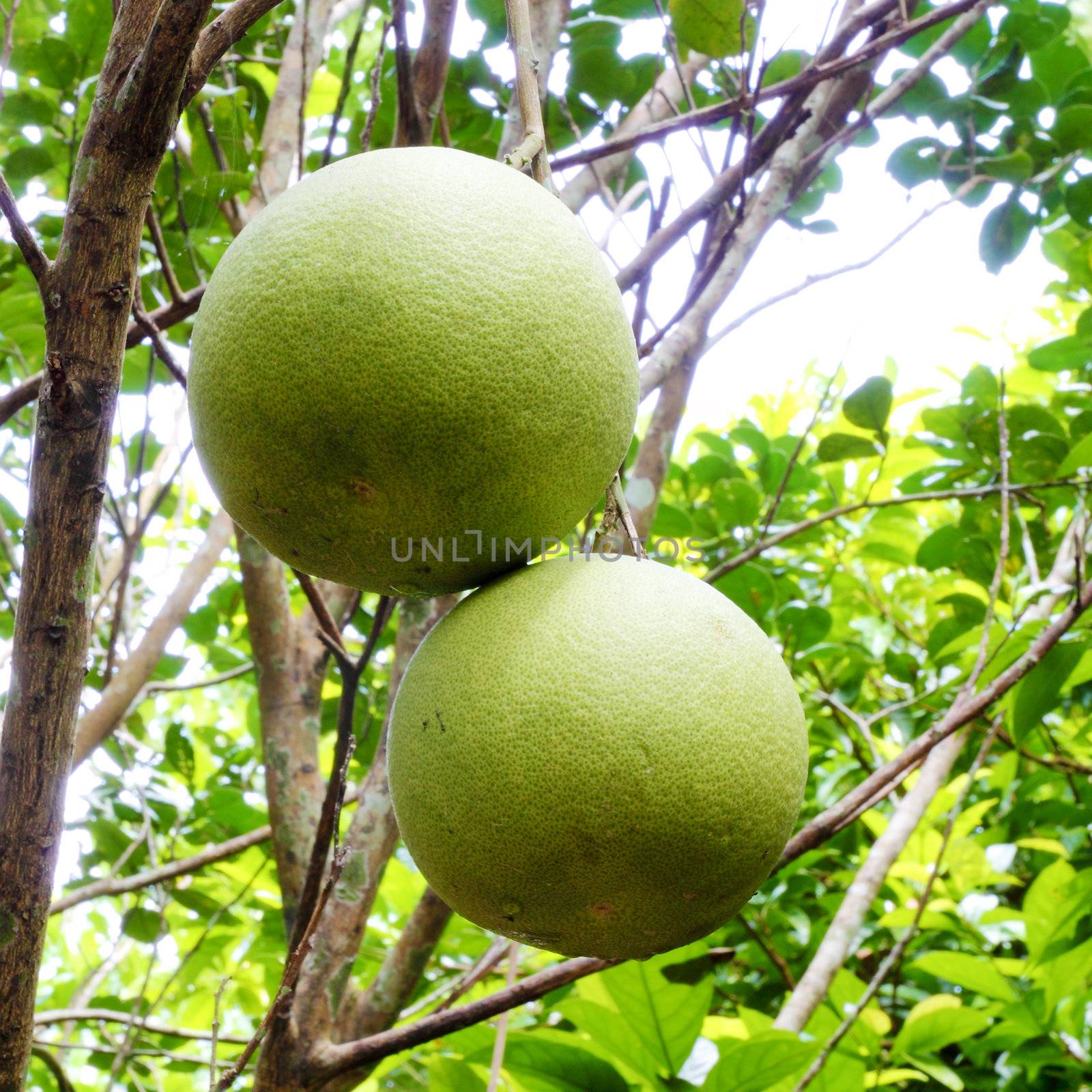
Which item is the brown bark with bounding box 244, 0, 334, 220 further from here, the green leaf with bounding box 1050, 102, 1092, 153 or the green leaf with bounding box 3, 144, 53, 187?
the green leaf with bounding box 1050, 102, 1092, 153

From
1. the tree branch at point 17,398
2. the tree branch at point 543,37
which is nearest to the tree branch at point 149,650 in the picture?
the tree branch at point 17,398

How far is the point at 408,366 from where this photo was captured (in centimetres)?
80

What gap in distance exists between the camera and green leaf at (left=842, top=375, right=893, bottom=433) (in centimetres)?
226

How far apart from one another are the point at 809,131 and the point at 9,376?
6.31ft

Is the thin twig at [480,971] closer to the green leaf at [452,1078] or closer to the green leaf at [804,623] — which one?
the green leaf at [452,1078]

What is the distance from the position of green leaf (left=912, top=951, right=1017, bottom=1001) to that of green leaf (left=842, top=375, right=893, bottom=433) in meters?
1.09

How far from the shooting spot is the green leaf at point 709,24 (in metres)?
1.52

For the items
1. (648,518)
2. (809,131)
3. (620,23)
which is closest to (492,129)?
(620,23)

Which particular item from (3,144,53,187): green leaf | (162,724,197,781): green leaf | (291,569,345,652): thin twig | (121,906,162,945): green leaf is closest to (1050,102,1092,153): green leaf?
(291,569,345,652): thin twig

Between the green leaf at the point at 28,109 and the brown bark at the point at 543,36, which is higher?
the green leaf at the point at 28,109

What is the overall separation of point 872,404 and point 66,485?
183 cm

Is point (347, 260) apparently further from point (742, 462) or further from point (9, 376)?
point (742, 462)

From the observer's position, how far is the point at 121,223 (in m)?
0.86

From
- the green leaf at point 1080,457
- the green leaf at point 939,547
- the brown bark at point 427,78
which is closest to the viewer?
the brown bark at point 427,78
